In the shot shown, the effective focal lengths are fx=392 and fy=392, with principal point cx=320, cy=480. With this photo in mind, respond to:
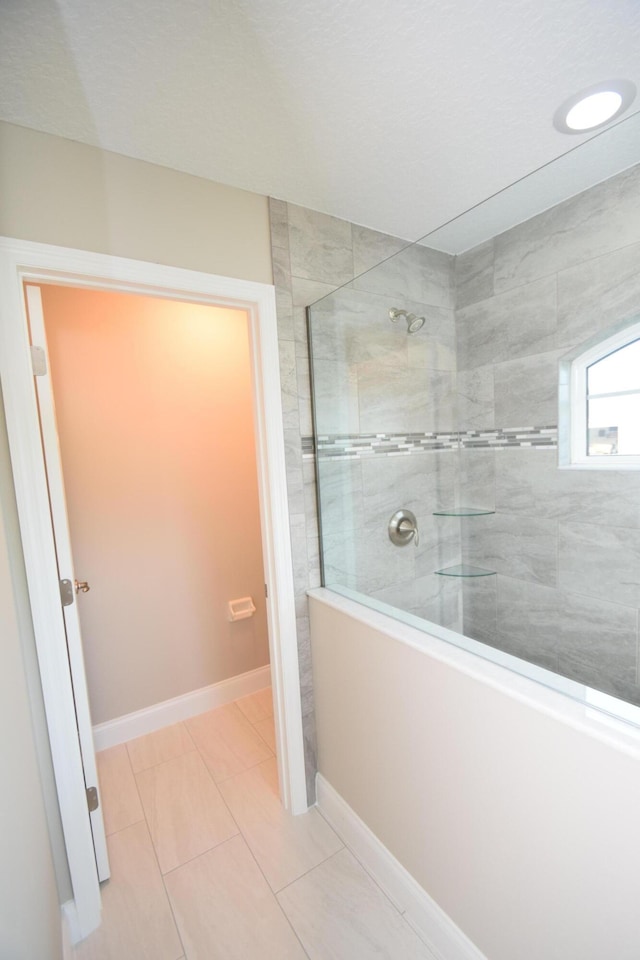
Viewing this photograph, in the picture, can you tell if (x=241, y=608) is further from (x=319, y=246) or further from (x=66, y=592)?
(x=319, y=246)

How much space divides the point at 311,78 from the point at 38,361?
1090 millimetres

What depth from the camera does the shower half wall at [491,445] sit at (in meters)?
1.58

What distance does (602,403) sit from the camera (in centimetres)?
170

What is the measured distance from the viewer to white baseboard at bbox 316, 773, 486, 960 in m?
1.12

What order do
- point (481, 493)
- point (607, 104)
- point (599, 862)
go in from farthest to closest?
1. point (481, 493)
2. point (607, 104)
3. point (599, 862)

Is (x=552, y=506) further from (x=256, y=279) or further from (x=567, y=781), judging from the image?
(x=256, y=279)

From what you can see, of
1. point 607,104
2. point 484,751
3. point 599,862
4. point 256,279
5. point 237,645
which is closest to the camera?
point 599,862

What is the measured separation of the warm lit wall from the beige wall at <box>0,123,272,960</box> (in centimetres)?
86

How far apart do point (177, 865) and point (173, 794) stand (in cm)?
34

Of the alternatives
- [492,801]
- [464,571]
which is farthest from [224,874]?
[464,571]

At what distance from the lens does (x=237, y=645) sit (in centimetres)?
244

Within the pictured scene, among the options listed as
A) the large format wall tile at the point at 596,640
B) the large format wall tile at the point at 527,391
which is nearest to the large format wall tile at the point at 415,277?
the large format wall tile at the point at 527,391

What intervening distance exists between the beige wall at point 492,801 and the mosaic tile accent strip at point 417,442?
692 mm

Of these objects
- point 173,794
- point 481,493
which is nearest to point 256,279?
point 481,493
